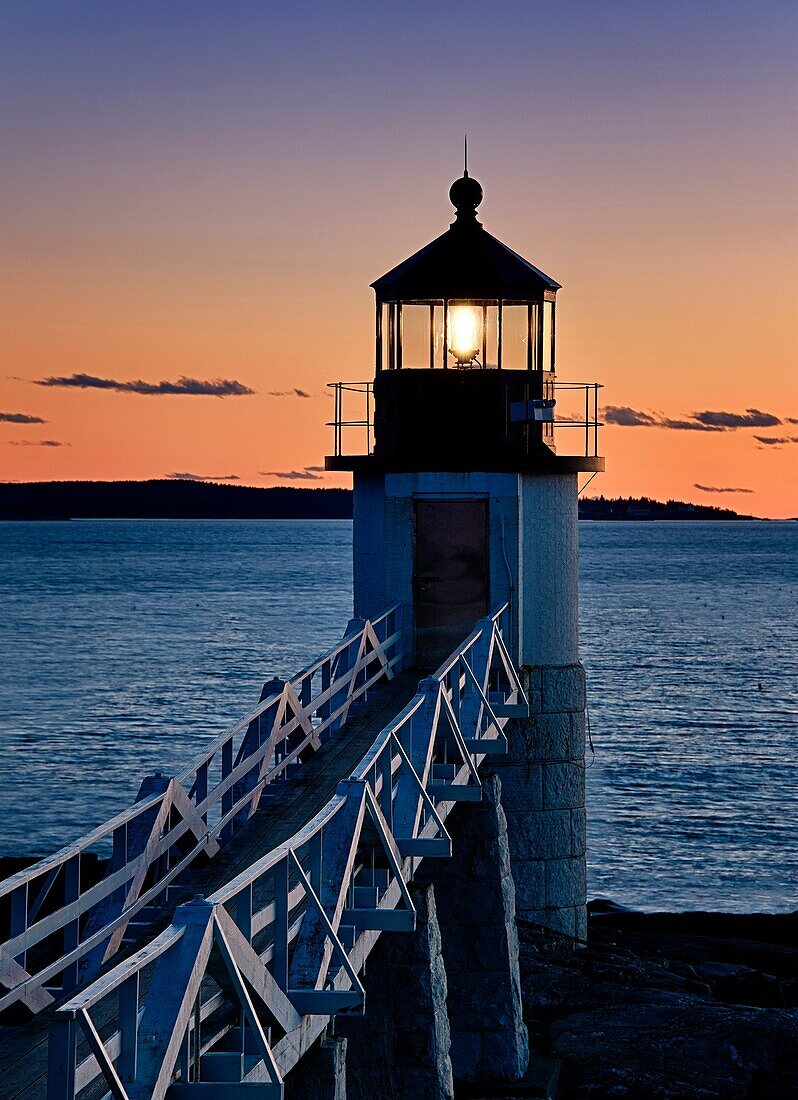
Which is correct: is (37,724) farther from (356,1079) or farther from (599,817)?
(356,1079)

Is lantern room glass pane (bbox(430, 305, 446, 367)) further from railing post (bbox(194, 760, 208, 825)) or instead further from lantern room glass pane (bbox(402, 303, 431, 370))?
railing post (bbox(194, 760, 208, 825))

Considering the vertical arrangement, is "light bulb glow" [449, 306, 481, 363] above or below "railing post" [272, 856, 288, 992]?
above

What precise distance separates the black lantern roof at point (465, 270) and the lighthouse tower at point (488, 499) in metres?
0.02

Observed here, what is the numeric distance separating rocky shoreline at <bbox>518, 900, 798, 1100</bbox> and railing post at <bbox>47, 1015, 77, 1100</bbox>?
8.95 metres

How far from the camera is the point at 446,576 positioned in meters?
19.8

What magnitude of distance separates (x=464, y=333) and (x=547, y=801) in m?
5.64

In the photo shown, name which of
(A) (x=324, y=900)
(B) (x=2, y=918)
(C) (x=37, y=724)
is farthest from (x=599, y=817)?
(A) (x=324, y=900)

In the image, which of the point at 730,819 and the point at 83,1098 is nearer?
the point at 83,1098

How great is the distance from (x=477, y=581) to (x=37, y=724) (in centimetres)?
3120

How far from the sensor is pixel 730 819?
3625cm

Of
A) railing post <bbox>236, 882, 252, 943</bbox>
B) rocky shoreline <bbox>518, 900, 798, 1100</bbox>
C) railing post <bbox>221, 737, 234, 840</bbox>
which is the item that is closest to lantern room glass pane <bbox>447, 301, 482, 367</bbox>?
rocky shoreline <bbox>518, 900, 798, 1100</bbox>

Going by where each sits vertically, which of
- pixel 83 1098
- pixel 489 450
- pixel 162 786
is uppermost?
pixel 489 450

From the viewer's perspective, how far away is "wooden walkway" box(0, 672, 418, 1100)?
8.17m

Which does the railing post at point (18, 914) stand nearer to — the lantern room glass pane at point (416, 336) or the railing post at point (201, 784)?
the railing post at point (201, 784)
